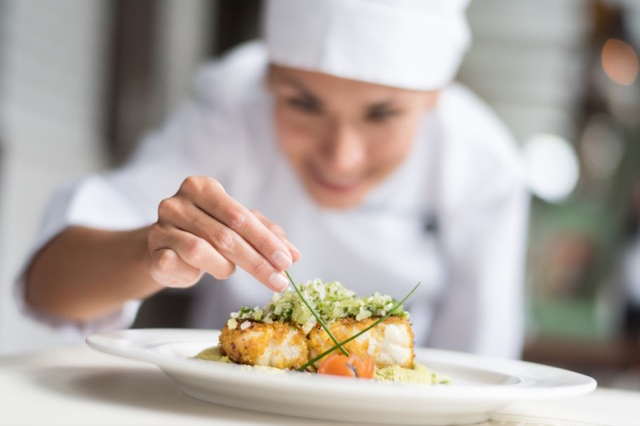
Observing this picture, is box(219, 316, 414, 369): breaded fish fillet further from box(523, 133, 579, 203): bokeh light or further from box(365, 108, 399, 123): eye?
box(523, 133, 579, 203): bokeh light

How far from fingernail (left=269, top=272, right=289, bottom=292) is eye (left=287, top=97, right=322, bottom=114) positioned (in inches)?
30.1

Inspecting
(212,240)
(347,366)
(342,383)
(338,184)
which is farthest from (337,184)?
(342,383)

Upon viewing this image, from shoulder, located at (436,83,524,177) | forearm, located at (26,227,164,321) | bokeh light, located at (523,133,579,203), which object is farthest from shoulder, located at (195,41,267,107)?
bokeh light, located at (523,133,579,203)

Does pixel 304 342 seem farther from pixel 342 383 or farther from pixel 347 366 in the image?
pixel 342 383

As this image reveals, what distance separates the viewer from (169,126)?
2010 mm

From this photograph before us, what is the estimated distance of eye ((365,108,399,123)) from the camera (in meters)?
1.66

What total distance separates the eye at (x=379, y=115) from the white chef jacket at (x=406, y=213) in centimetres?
36

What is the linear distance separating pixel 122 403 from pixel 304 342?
20cm

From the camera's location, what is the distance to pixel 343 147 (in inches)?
63.7

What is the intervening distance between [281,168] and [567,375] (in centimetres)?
121

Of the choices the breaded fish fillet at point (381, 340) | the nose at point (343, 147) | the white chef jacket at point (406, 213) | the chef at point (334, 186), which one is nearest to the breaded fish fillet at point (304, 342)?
the breaded fish fillet at point (381, 340)

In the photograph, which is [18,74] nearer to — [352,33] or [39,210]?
[39,210]

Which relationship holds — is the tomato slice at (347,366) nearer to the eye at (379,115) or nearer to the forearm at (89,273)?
the forearm at (89,273)

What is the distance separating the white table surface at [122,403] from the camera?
2.35ft
